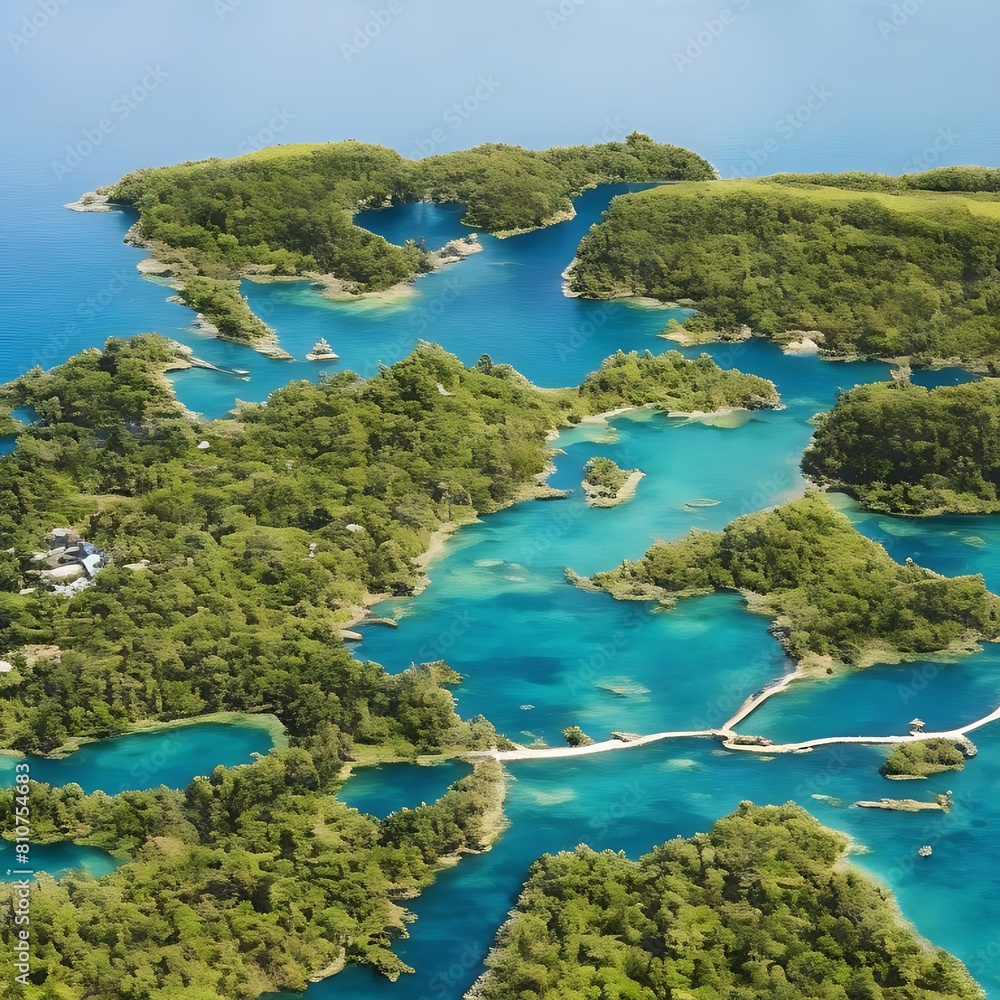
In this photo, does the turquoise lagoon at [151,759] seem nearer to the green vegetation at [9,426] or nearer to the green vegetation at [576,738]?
the green vegetation at [576,738]

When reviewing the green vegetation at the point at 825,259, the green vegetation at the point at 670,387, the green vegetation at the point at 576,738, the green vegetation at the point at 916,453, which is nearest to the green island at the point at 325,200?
the green vegetation at the point at 825,259

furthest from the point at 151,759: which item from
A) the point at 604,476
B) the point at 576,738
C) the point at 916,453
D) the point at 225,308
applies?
the point at 225,308

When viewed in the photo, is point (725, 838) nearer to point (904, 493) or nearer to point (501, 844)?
point (501, 844)

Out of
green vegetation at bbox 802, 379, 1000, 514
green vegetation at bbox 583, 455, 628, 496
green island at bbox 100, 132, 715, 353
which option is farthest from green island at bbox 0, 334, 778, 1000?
green island at bbox 100, 132, 715, 353

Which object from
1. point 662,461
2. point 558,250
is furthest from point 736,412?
point 558,250

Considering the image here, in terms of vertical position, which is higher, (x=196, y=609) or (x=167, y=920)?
(x=196, y=609)
